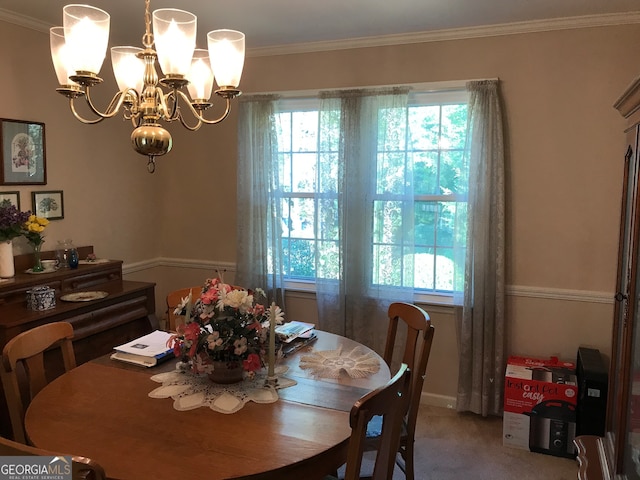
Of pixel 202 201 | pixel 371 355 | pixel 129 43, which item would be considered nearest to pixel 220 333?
pixel 371 355

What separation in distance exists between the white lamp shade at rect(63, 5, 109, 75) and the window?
2.05 m

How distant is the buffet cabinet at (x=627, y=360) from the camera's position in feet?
5.71

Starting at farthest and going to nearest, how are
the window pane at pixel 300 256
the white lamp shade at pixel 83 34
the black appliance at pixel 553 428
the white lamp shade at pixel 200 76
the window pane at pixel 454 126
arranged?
the window pane at pixel 300 256 < the window pane at pixel 454 126 < the black appliance at pixel 553 428 < the white lamp shade at pixel 200 76 < the white lamp shade at pixel 83 34

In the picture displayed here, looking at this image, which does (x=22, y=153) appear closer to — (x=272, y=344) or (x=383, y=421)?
(x=272, y=344)

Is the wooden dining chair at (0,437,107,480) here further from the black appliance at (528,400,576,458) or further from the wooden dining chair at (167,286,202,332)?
the black appliance at (528,400,576,458)

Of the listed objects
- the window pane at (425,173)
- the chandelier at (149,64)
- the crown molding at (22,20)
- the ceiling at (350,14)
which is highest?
the ceiling at (350,14)

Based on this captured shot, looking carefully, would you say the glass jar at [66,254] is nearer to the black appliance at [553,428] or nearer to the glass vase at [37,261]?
the glass vase at [37,261]

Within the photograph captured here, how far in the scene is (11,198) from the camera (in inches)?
118

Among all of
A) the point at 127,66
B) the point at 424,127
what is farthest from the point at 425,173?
the point at 127,66

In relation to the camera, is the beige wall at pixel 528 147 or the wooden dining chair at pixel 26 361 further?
the beige wall at pixel 528 147

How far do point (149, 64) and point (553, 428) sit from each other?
2908 millimetres

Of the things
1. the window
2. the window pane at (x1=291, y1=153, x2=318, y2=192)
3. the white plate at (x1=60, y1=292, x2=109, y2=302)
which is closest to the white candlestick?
the white plate at (x1=60, y1=292, x2=109, y2=302)

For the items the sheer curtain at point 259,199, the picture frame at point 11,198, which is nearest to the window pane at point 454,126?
the sheer curtain at point 259,199

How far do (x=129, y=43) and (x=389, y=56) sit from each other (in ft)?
6.29
